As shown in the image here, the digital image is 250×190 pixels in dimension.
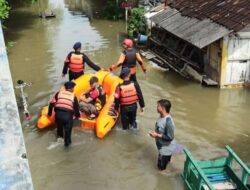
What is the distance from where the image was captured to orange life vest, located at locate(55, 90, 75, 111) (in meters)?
7.90

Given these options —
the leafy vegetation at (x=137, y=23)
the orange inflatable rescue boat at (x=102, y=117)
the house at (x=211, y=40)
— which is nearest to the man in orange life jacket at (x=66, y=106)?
the orange inflatable rescue boat at (x=102, y=117)

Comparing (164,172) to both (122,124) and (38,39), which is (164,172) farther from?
(38,39)

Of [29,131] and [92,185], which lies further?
[29,131]

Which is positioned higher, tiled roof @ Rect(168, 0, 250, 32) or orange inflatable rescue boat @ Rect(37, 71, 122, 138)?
tiled roof @ Rect(168, 0, 250, 32)

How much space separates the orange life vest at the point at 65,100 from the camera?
25.9 ft

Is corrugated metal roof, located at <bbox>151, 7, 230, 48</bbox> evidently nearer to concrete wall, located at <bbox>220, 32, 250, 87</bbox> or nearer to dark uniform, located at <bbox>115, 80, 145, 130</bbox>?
concrete wall, located at <bbox>220, 32, 250, 87</bbox>

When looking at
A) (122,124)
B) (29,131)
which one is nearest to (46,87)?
(29,131)

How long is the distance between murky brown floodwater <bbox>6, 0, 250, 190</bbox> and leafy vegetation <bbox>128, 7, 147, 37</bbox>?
3.60 ft

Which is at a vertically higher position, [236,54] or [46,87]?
[236,54]

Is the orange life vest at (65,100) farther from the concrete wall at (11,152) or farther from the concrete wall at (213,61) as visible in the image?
the concrete wall at (11,152)

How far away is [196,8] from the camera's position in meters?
13.8

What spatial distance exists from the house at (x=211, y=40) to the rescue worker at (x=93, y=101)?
3472mm

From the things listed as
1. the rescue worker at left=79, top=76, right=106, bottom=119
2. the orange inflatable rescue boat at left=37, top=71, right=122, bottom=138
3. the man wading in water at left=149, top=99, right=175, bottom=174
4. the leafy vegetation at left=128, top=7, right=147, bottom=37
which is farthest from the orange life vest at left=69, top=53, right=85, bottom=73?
the leafy vegetation at left=128, top=7, right=147, bottom=37

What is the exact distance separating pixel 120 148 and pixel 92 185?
5.23 feet
